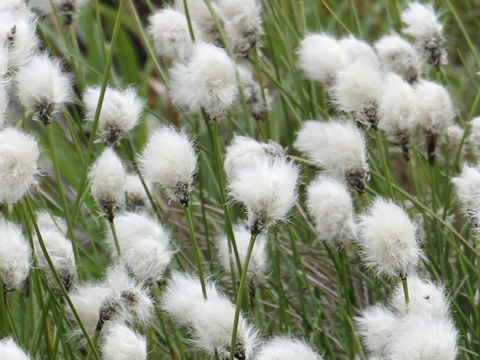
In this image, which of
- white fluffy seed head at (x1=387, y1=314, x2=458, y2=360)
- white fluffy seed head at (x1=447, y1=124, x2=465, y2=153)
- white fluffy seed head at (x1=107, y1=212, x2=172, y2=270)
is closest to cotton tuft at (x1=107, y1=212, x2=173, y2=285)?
white fluffy seed head at (x1=107, y1=212, x2=172, y2=270)

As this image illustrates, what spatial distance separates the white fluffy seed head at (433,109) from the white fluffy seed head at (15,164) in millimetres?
617

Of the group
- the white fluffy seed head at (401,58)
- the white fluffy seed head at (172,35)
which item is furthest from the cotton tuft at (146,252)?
the white fluffy seed head at (401,58)

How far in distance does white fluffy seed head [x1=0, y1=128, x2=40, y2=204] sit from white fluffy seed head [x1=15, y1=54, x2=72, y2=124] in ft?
0.35

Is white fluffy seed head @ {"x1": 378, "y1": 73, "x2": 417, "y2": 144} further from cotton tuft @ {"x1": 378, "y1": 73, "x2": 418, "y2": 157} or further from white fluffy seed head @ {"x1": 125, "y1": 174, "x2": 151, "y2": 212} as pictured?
white fluffy seed head @ {"x1": 125, "y1": 174, "x2": 151, "y2": 212}

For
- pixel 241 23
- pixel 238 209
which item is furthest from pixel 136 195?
pixel 241 23

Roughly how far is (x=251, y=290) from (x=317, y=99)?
26.5 inches

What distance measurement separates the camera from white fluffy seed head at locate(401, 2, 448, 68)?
63.1 inches

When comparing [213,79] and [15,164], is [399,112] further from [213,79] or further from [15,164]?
[15,164]

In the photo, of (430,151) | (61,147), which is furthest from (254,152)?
(61,147)

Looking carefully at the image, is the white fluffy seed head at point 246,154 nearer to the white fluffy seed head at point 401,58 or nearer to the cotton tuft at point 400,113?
the cotton tuft at point 400,113

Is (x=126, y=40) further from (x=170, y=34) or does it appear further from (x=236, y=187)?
(x=236, y=187)

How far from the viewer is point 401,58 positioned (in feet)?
5.37

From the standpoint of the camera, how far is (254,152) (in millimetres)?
1318

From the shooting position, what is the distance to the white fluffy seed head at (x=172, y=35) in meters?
1.70
